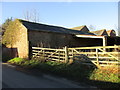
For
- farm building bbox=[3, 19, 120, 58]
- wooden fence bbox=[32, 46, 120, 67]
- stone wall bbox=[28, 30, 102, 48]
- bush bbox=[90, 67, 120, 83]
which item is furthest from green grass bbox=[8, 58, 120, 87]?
stone wall bbox=[28, 30, 102, 48]

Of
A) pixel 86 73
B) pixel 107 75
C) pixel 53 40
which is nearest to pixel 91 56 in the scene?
pixel 86 73

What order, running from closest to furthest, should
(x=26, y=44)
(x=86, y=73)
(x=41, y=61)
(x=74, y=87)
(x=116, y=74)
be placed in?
(x=74, y=87)
(x=116, y=74)
(x=86, y=73)
(x=41, y=61)
(x=26, y=44)

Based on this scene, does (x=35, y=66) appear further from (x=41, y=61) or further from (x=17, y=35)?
(x=17, y=35)

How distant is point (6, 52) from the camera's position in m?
15.0

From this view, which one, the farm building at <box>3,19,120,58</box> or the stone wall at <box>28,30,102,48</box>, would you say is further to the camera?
the stone wall at <box>28,30,102,48</box>

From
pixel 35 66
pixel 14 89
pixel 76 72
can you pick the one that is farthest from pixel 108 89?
pixel 35 66

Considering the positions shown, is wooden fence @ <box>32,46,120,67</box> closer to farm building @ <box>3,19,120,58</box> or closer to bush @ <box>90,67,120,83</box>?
bush @ <box>90,67,120,83</box>

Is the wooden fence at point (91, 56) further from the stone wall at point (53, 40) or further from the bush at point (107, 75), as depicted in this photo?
the stone wall at point (53, 40)

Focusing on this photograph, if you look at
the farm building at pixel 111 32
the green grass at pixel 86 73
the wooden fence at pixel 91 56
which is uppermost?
the farm building at pixel 111 32

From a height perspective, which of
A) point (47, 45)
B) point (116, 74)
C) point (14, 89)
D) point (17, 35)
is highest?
point (17, 35)

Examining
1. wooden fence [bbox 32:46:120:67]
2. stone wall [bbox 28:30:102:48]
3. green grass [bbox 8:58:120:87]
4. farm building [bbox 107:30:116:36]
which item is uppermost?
farm building [bbox 107:30:116:36]

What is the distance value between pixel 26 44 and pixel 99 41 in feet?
50.8

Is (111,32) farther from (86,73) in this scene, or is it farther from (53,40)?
(86,73)

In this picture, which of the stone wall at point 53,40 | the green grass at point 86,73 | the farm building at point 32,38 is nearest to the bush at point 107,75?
the green grass at point 86,73
